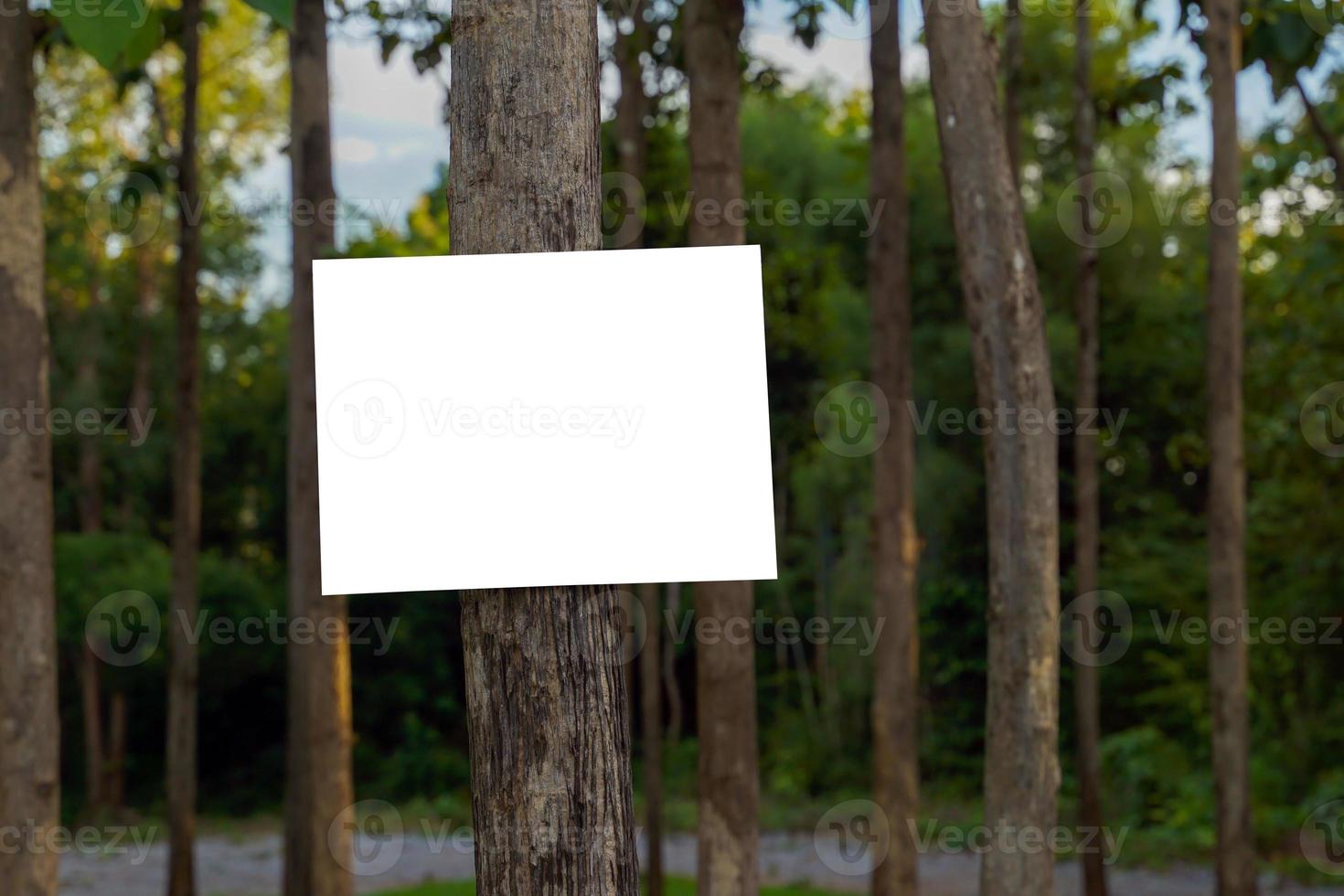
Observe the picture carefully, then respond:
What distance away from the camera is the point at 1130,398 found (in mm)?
14852

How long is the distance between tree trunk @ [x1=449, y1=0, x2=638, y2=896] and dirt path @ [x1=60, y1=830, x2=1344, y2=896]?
8314mm

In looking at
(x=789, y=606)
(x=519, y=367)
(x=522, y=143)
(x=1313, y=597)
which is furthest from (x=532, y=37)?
(x=789, y=606)

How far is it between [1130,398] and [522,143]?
1367 cm

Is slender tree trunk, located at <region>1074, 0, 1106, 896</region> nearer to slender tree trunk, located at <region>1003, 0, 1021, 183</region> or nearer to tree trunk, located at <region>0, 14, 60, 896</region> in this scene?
slender tree trunk, located at <region>1003, 0, 1021, 183</region>

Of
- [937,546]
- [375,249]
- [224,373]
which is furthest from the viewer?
[224,373]

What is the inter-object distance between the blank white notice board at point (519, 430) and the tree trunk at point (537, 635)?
0.13 m

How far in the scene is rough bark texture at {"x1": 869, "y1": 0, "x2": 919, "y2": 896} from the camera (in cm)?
763

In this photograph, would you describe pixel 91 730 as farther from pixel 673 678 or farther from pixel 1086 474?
pixel 1086 474

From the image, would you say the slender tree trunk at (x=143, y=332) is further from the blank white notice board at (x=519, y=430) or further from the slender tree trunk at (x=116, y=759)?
the blank white notice board at (x=519, y=430)

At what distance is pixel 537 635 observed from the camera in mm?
2250

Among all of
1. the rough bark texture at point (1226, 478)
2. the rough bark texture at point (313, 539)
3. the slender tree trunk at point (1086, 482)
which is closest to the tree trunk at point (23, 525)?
the rough bark texture at point (313, 539)

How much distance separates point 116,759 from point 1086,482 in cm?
1324

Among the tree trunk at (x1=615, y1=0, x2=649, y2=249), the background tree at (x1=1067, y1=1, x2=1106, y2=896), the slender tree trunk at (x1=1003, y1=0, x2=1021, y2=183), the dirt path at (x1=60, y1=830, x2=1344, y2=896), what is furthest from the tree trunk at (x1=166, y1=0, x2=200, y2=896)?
the background tree at (x1=1067, y1=1, x2=1106, y2=896)

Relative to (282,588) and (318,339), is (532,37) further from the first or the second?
(282,588)
